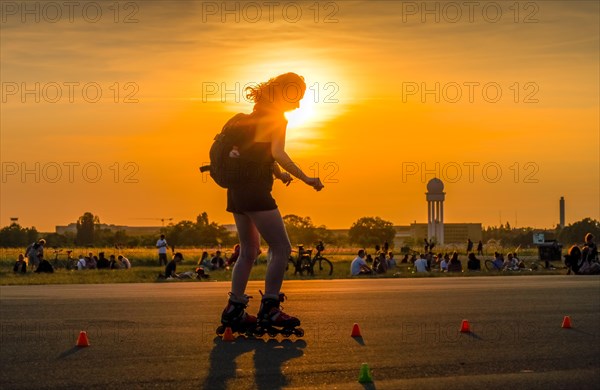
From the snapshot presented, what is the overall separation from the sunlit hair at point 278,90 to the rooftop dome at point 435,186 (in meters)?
130

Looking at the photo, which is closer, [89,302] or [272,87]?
[272,87]

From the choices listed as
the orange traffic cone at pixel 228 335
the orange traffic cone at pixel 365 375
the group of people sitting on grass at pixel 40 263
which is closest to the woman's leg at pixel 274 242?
the orange traffic cone at pixel 228 335

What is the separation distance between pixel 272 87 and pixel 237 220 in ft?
3.85

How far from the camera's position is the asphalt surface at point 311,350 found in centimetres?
671

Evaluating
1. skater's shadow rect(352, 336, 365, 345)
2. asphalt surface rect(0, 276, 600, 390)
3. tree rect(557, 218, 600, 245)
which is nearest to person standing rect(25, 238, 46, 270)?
asphalt surface rect(0, 276, 600, 390)

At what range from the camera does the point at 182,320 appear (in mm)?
10625

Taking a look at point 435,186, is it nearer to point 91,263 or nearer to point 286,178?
point 91,263

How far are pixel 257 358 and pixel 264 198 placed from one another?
1.76 metres

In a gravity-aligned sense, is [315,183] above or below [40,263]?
above

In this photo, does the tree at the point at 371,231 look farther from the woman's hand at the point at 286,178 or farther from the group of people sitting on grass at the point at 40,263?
the woman's hand at the point at 286,178

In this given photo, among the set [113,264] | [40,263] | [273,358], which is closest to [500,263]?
[113,264]

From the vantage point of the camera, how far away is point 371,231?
161 meters

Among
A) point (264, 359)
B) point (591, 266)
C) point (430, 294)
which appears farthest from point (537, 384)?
point (591, 266)

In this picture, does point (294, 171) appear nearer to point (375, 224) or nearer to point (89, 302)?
point (89, 302)
